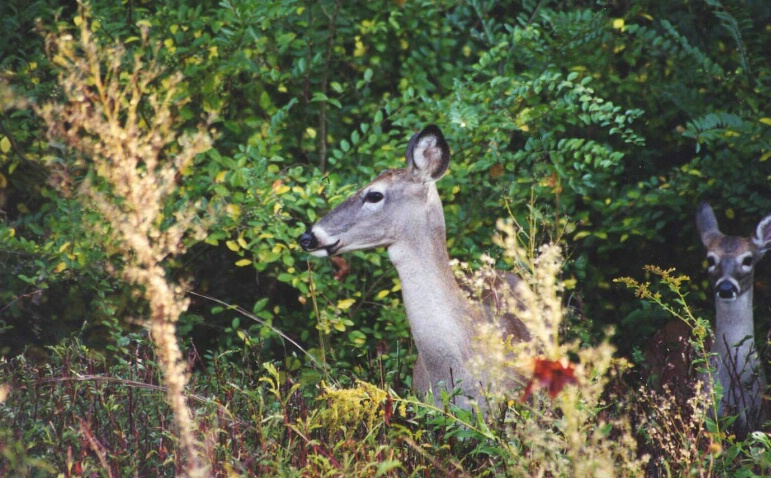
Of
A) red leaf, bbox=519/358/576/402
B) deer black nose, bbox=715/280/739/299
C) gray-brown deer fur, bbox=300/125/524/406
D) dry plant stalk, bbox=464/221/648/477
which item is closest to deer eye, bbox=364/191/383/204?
gray-brown deer fur, bbox=300/125/524/406

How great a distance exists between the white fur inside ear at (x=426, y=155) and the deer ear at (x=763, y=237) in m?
2.09

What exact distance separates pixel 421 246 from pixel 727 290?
1.94 m

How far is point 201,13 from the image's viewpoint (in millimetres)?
6309

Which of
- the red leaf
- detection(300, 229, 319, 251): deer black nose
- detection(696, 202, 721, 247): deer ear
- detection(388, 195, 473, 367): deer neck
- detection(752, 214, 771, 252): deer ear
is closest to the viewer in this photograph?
the red leaf

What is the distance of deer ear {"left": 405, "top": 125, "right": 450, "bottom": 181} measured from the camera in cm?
466

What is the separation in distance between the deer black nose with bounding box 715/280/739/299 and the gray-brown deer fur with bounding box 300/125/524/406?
124 centimetres

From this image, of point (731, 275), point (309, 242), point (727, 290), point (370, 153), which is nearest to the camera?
point (309, 242)

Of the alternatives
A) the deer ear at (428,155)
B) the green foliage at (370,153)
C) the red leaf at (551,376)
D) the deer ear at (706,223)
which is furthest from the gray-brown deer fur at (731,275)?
the red leaf at (551,376)

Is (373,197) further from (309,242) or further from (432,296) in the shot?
(432,296)

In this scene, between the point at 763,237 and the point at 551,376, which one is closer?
the point at 551,376

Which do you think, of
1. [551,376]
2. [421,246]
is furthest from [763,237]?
[551,376]

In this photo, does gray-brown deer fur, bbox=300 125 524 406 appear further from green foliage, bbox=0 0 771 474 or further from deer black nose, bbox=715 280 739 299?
deer black nose, bbox=715 280 739 299

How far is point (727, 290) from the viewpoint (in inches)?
212

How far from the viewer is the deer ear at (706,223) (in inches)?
231
